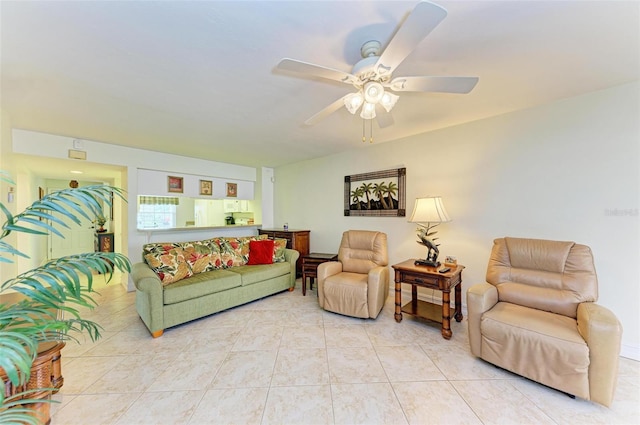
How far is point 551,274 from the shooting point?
218 centimetres

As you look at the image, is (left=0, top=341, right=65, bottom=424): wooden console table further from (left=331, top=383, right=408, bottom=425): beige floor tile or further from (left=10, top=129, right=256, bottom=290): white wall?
(left=10, top=129, right=256, bottom=290): white wall

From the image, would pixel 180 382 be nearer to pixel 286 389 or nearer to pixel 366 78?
pixel 286 389

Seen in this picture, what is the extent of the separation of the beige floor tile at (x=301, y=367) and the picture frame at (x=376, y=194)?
2.19 meters

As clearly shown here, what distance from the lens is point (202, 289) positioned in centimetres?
290

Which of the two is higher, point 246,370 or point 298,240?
point 298,240

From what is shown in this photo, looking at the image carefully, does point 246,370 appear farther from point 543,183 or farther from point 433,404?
point 543,183

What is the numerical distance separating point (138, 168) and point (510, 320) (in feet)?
16.7


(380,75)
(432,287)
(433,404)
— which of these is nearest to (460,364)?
(433,404)

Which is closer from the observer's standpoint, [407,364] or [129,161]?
[407,364]

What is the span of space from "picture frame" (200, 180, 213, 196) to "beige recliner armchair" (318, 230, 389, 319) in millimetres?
2955

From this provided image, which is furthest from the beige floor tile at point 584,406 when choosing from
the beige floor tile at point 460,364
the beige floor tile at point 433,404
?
the beige floor tile at point 433,404

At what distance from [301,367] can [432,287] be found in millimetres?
1473

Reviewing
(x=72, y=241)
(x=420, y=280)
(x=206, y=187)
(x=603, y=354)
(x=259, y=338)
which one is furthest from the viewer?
(x=72, y=241)

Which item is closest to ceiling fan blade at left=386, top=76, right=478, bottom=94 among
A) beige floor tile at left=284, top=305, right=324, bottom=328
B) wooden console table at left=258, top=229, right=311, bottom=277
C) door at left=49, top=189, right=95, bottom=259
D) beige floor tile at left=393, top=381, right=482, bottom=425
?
beige floor tile at left=393, top=381, right=482, bottom=425
